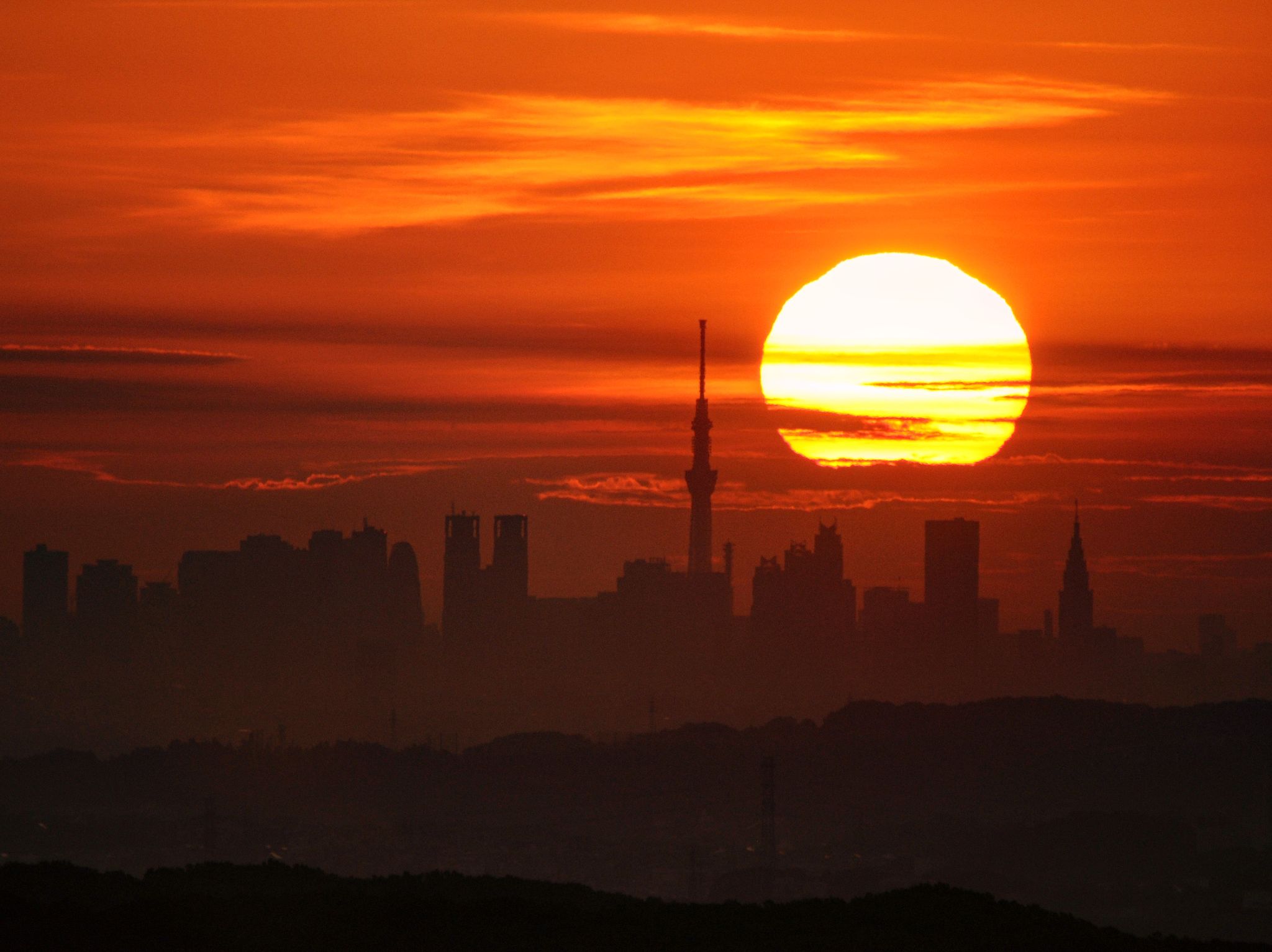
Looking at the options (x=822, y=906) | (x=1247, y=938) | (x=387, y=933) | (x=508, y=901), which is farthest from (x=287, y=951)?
(x=1247, y=938)

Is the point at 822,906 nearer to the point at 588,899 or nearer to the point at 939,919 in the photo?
the point at 939,919

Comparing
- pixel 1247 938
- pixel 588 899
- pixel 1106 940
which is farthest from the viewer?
pixel 1247 938

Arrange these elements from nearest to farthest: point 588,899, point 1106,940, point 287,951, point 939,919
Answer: point 287,951 < point 1106,940 < point 939,919 < point 588,899

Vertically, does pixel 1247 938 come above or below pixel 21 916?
below

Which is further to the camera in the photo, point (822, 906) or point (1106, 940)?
point (822, 906)

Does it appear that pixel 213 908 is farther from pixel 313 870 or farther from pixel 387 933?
pixel 313 870

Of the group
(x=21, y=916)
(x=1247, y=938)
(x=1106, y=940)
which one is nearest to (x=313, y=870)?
(x=21, y=916)
